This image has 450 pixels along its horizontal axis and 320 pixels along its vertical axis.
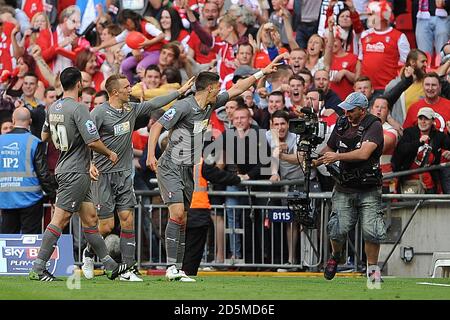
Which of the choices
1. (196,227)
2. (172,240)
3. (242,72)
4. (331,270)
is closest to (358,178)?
(331,270)

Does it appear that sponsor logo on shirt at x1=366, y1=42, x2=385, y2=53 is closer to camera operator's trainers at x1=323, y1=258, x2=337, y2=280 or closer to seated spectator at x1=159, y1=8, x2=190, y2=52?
seated spectator at x1=159, y1=8, x2=190, y2=52

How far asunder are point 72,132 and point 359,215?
13.2 ft

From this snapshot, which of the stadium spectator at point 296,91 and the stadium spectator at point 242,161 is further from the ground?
the stadium spectator at point 296,91

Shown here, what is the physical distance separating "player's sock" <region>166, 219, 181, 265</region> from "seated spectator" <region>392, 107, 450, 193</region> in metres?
4.91

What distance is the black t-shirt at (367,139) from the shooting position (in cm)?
1670

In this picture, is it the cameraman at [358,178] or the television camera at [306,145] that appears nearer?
the television camera at [306,145]

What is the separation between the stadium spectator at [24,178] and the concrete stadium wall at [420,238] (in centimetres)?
544

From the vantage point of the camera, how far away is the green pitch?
1373 centimetres

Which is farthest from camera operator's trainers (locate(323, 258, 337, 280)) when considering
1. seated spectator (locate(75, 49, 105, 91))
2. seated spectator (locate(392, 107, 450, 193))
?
seated spectator (locate(75, 49, 105, 91))

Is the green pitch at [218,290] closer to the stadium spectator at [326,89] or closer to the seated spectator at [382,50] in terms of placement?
the stadium spectator at [326,89]

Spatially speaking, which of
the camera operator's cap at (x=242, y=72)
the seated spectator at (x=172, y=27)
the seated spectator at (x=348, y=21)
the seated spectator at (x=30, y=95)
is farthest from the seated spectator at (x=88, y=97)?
A: the seated spectator at (x=348, y=21)

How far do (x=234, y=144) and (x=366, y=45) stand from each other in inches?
142

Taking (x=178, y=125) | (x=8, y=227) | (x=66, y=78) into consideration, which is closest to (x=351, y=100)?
(x=178, y=125)
